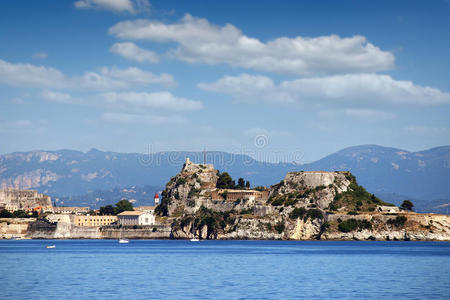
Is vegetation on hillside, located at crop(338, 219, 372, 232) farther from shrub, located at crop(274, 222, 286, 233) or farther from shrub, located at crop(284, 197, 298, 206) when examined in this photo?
shrub, located at crop(274, 222, 286, 233)

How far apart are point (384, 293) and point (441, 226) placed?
9904 cm

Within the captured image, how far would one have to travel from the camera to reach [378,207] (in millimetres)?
162625

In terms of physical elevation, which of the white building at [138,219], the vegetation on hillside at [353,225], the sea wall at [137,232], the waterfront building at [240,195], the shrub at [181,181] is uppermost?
the shrub at [181,181]

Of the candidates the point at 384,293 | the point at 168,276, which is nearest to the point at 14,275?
the point at 168,276

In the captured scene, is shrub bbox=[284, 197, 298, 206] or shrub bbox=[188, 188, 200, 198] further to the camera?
shrub bbox=[188, 188, 200, 198]

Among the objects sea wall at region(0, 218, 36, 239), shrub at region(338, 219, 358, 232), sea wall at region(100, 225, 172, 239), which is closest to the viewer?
shrub at region(338, 219, 358, 232)

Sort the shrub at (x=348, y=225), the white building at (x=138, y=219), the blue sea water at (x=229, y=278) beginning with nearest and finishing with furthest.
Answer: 1. the blue sea water at (x=229, y=278)
2. the shrub at (x=348, y=225)
3. the white building at (x=138, y=219)

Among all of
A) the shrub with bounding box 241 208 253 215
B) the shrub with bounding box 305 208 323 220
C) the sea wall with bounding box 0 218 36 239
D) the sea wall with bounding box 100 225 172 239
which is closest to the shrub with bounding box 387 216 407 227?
the shrub with bounding box 305 208 323 220

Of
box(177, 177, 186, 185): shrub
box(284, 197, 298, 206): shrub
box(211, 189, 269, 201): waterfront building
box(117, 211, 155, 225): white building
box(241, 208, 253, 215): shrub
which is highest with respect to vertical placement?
box(177, 177, 186, 185): shrub

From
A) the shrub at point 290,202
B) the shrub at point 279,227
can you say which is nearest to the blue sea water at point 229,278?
the shrub at point 279,227

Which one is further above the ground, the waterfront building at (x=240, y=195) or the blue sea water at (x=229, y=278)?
the waterfront building at (x=240, y=195)

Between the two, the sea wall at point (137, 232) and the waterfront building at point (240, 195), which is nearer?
the waterfront building at point (240, 195)

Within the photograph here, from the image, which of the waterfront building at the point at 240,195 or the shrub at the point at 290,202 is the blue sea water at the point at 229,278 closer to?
the shrub at the point at 290,202

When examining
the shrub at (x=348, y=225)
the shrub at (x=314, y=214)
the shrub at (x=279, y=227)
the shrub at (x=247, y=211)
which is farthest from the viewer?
the shrub at (x=247, y=211)
